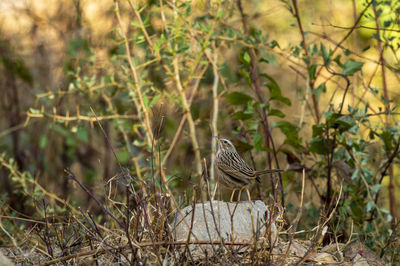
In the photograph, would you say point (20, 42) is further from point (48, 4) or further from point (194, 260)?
point (194, 260)

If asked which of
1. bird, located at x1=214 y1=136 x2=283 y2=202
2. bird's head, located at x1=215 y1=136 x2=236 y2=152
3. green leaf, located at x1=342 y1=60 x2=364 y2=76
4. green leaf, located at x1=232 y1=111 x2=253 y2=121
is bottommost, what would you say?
Result: bird, located at x1=214 y1=136 x2=283 y2=202

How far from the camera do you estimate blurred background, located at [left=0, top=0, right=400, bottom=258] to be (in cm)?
369

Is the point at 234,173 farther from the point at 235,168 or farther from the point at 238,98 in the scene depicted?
the point at 238,98

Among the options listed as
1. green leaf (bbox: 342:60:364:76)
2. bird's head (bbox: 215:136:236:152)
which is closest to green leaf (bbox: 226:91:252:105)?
bird's head (bbox: 215:136:236:152)

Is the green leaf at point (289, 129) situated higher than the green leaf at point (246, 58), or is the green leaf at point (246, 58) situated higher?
the green leaf at point (246, 58)

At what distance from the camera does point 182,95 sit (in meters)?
3.79

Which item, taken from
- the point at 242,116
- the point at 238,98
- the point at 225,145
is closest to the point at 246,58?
the point at 238,98

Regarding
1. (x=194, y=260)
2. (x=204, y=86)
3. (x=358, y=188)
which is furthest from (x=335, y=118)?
(x=204, y=86)

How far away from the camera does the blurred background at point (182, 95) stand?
3689 mm

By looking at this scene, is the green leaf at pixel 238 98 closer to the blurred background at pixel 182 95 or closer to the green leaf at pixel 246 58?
the blurred background at pixel 182 95

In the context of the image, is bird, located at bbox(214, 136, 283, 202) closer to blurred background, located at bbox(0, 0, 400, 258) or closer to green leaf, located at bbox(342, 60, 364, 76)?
blurred background, located at bbox(0, 0, 400, 258)

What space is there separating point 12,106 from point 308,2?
11.8 ft

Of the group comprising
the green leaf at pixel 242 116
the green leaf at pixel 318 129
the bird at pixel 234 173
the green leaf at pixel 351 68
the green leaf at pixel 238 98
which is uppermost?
the green leaf at pixel 351 68

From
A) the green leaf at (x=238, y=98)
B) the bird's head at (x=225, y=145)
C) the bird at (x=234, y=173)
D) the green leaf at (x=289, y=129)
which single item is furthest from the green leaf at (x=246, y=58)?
the bird at (x=234, y=173)
